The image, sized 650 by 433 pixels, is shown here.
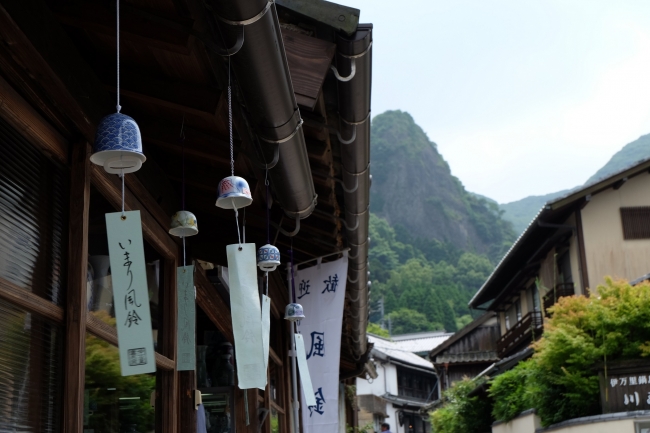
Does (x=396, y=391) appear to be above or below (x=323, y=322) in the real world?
above

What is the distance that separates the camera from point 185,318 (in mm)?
5801

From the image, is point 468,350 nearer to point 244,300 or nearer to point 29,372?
point 244,300

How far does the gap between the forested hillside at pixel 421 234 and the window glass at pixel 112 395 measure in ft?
269

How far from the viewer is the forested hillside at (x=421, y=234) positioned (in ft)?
304

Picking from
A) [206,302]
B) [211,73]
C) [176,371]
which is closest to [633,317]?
[206,302]

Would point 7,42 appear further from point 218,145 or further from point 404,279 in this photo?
point 404,279

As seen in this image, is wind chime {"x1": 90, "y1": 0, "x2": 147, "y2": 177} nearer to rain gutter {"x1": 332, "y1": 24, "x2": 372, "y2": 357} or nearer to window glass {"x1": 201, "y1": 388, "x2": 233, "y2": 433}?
rain gutter {"x1": 332, "y1": 24, "x2": 372, "y2": 357}

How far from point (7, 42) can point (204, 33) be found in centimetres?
93

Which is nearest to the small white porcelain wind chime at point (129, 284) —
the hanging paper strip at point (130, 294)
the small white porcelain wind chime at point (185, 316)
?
the hanging paper strip at point (130, 294)

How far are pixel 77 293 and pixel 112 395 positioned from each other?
1.13 m

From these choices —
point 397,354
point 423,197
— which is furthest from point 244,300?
point 423,197

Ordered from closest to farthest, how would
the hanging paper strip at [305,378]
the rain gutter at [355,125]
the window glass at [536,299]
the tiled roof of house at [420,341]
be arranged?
the rain gutter at [355,125]
the hanging paper strip at [305,378]
the window glass at [536,299]
the tiled roof of house at [420,341]

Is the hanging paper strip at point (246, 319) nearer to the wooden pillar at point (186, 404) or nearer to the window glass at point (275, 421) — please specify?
the wooden pillar at point (186, 404)

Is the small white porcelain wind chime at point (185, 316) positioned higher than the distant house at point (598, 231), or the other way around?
the distant house at point (598, 231)
